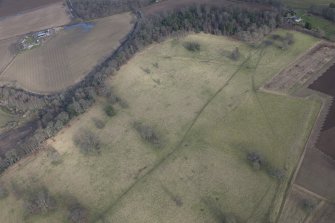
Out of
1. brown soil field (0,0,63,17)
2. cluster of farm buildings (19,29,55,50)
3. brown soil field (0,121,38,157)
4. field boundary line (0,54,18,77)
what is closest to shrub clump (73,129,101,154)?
brown soil field (0,121,38,157)

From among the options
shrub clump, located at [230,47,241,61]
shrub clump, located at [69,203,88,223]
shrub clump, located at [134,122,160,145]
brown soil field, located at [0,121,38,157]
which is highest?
shrub clump, located at [230,47,241,61]

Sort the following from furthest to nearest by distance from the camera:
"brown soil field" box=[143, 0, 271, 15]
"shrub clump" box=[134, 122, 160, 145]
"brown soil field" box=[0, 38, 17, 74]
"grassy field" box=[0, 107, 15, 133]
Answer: "brown soil field" box=[143, 0, 271, 15]
"brown soil field" box=[0, 38, 17, 74]
"grassy field" box=[0, 107, 15, 133]
"shrub clump" box=[134, 122, 160, 145]

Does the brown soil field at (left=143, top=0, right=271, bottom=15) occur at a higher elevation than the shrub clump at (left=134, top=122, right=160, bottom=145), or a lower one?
higher

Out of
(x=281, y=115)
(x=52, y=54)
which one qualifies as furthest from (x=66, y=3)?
(x=281, y=115)

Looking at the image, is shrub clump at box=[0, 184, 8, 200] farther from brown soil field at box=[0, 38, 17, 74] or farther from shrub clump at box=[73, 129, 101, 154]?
brown soil field at box=[0, 38, 17, 74]

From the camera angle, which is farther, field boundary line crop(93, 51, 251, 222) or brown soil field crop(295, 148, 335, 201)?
field boundary line crop(93, 51, 251, 222)

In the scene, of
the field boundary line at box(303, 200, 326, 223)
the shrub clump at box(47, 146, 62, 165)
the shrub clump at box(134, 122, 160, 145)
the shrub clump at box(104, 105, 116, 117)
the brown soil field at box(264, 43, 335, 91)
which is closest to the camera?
the field boundary line at box(303, 200, 326, 223)

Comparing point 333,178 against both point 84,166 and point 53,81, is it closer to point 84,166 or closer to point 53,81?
point 84,166

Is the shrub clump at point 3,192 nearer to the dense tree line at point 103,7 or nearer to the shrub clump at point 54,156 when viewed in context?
the shrub clump at point 54,156
